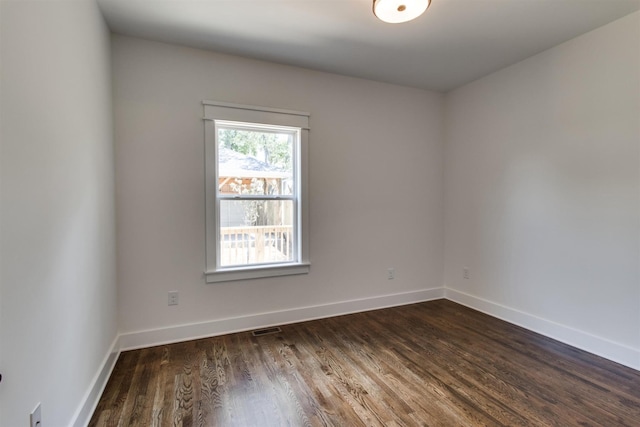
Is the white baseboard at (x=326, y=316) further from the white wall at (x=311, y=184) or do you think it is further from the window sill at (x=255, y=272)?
the window sill at (x=255, y=272)

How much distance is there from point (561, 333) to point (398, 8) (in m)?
3.05

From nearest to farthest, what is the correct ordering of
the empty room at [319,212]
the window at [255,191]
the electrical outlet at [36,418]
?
the electrical outlet at [36,418], the empty room at [319,212], the window at [255,191]

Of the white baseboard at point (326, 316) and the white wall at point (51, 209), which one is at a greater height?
the white wall at point (51, 209)

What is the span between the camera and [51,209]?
141cm

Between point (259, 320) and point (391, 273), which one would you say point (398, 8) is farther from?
point (259, 320)

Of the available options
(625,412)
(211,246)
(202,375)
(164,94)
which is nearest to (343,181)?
(211,246)

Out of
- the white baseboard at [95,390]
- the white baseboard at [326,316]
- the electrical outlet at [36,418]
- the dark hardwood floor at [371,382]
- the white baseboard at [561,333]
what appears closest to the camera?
the electrical outlet at [36,418]

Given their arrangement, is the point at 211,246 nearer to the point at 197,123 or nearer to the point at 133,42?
the point at 197,123

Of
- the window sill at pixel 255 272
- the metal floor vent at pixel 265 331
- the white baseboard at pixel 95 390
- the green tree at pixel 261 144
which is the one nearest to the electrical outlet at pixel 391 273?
the window sill at pixel 255 272

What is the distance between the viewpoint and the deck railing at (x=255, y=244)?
3025 mm

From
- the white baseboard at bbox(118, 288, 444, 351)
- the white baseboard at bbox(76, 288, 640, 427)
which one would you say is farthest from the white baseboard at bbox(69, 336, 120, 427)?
the white baseboard at bbox(118, 288, 444, 351)

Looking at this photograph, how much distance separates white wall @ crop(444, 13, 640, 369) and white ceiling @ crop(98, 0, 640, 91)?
0.99 ft

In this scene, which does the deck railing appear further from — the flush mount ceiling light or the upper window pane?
the flush mount ceiling light

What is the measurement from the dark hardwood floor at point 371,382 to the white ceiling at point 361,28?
2.66m
